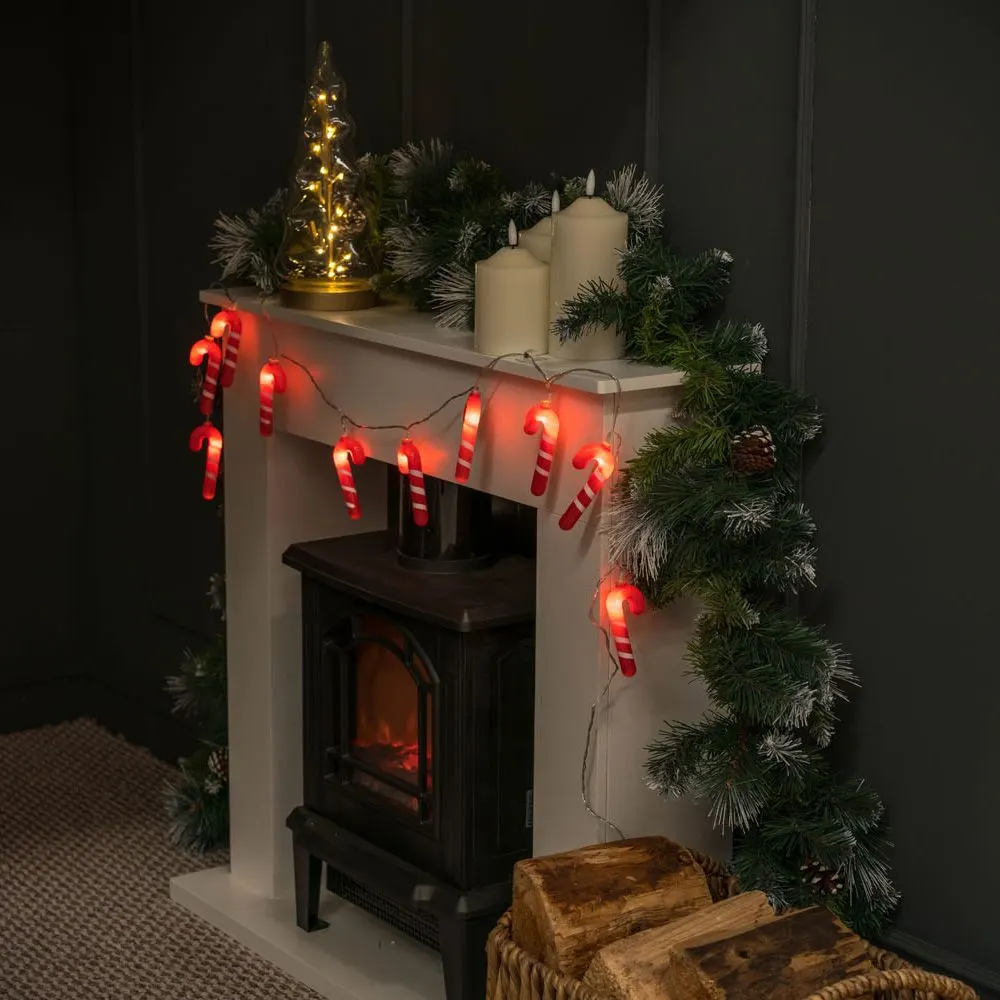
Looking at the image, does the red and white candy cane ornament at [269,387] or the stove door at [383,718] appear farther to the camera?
the red and white candy cane ornament at [269,387]

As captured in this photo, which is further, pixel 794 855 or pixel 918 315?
pixel 794 855

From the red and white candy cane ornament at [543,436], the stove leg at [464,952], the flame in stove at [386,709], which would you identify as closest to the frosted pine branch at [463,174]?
the red and white candy cane ornament at [543,436]

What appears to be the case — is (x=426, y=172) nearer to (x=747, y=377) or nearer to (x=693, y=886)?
(x=747, y=377)

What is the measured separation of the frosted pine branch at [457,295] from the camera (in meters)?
2.79

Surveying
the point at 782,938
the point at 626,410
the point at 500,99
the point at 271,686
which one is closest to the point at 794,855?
the point at 782,938

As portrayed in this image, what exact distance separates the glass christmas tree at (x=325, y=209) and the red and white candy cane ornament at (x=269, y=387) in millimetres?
121

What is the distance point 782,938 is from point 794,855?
1.09 feet

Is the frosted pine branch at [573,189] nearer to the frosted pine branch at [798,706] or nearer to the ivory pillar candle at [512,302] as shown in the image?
the ivory pillar candle at [512,302]

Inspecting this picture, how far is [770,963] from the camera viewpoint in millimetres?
2270

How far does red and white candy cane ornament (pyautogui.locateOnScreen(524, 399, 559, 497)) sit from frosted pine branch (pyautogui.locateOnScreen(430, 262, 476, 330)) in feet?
1.01

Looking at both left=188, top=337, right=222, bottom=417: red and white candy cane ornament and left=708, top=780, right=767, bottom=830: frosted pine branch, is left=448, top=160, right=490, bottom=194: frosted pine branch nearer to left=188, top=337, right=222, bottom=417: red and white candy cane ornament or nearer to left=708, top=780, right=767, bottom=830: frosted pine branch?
left=188, top=337, right=222, bottom=417: red and white candy cane ornament

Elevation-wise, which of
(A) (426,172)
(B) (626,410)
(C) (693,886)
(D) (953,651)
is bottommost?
(C) (693,886)

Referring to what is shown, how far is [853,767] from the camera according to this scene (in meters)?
2.64

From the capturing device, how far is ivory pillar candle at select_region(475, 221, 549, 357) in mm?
2613
